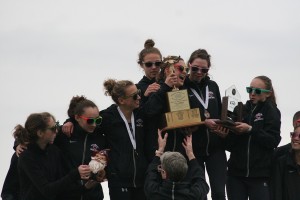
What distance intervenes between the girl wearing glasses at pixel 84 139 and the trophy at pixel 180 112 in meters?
1.14

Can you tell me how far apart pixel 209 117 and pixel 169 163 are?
2.19 m

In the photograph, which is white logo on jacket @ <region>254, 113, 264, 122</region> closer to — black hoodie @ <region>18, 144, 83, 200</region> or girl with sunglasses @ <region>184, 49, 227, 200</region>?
girl with sunglasses @ <region>184, 49, 227, 200</region>

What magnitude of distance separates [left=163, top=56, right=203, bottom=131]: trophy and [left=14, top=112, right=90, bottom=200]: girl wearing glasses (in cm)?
156

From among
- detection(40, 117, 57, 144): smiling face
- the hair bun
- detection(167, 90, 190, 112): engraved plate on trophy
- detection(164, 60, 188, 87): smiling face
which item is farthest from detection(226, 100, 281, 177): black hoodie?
detection(40, 117, 57, 144): smiling face

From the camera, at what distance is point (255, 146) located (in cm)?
1356

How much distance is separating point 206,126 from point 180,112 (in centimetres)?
56

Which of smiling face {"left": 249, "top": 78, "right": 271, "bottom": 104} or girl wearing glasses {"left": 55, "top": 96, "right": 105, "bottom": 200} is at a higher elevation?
smiling face {"left": 249, "top": 78, "right": 271, "bottom": 104}

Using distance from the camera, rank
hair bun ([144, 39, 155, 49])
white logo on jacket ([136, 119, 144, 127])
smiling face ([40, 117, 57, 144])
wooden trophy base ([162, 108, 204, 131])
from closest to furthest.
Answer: smiling face ([40, 117, 57, 144]) → wooden trophy base ([162, 108, 204, 131]) → white logo on jacket ([136, 119, 144, 127]) → hair bun ([144, 39, 155, 49])

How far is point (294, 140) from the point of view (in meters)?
13.5

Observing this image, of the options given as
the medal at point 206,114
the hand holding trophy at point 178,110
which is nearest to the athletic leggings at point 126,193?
the hand holding trophy at point 178,110

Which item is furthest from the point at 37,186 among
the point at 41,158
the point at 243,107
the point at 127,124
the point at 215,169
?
the point at 243,107

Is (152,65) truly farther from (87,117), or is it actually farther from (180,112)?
(87,117)

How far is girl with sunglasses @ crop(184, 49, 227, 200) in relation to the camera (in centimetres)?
1322

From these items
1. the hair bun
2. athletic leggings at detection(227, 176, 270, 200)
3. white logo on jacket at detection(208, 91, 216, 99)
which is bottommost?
athletic leggings at detection(227, 176, 270, 200)
